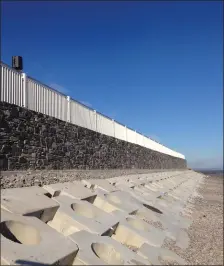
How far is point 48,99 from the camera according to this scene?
10242 mm

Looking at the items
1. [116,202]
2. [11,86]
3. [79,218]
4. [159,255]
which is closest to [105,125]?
[116,202]

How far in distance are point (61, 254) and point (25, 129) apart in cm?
415

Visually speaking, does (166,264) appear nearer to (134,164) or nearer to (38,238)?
(38,238)

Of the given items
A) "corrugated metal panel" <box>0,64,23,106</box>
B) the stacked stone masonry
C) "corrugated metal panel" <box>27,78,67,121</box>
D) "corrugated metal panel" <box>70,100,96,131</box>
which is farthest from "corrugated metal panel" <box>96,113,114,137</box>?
"corrugated metal panel" <box>0,64,23,106</box>

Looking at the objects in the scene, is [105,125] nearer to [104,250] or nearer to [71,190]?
[71,190]

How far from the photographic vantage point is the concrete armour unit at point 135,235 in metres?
6.88

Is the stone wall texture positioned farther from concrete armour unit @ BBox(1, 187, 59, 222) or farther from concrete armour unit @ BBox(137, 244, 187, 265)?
concrete armour unit @ BBox(137, 244, 187, 265)

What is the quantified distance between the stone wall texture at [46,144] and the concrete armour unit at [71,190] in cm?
99

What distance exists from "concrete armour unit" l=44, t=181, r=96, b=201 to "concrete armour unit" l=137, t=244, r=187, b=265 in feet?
5.81

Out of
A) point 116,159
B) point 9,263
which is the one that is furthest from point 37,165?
point 116,159

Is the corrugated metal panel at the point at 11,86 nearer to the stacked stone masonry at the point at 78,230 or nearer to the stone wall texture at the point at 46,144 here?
the stone wall texture at the point at 46,144

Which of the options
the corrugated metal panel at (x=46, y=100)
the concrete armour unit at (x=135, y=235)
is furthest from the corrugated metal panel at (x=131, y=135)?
the concrete armour unit at (x=135, y=235)

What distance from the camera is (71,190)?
7.66 metres

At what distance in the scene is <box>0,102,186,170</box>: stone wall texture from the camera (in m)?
7.50
